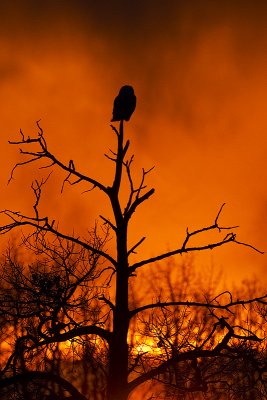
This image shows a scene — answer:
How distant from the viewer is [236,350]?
8922 millimetres

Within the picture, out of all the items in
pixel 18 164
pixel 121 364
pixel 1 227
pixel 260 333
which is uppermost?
pixel 260 333

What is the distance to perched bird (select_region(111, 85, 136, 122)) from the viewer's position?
11.3 metres

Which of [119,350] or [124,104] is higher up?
[124,104]

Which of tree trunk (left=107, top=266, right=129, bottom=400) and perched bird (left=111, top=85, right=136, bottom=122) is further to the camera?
perched bird (left=111, top=85, right=136, bottom=122)

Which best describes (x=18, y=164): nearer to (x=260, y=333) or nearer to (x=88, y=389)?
(x=260, y=333)

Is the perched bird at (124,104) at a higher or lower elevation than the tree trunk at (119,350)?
higher

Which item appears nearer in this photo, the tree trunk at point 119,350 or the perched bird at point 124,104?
the tree trunk at point 119,350

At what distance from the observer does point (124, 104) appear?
37.4 ft

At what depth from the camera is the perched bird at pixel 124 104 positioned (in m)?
11.3

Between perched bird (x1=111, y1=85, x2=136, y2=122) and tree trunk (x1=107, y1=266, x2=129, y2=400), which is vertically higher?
perched bird (x1=111, y1=85, x2=136, y2=122)

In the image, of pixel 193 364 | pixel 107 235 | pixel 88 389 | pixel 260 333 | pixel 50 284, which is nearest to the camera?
pixel 50 284

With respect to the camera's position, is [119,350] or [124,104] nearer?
[119,350]

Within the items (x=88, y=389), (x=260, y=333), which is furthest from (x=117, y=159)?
(x=88, y=389)

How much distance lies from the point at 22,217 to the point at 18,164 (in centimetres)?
88
